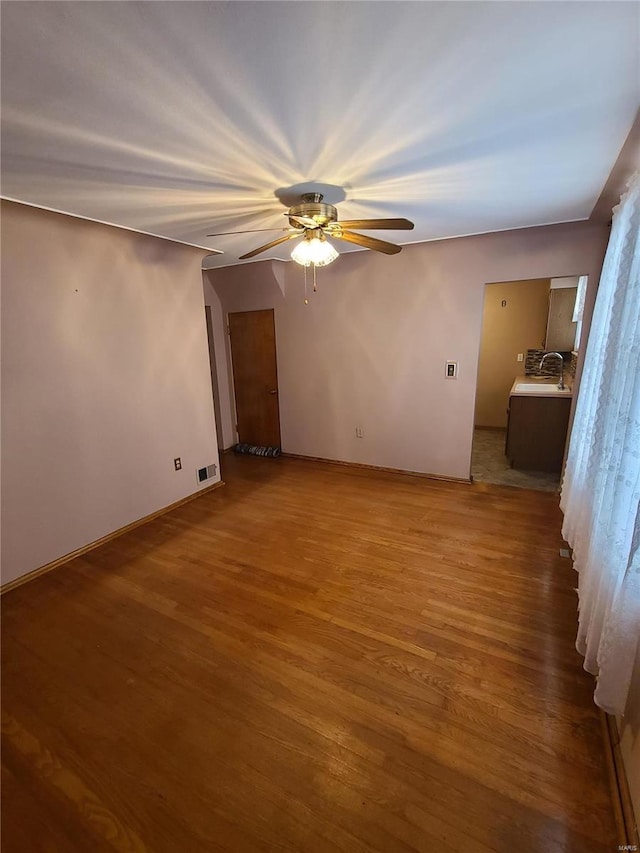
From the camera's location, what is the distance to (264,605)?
2314mm

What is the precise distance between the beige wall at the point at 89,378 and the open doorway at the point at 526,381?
3194 millimetres

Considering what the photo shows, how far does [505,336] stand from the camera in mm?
5758

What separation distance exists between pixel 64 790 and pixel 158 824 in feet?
1.35

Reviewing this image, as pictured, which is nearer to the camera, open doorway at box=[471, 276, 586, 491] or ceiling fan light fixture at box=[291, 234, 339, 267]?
ceiling fan light fixture at box=[291, 234, 339, 267]

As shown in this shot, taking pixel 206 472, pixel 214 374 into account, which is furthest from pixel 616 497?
pixel 214 374

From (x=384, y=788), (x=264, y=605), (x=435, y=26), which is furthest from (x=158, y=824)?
(x=435, y=26)

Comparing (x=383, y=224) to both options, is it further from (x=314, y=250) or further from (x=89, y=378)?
(x=89, y=378)

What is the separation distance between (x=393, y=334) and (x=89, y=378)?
2.90 m

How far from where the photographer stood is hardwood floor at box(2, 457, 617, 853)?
1.28 metres

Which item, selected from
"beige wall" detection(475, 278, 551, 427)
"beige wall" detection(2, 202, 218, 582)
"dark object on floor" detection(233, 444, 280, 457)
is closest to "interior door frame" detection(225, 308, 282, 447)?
"dark object on floor" detection(233, 444, 280, 457)

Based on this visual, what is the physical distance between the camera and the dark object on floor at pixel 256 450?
203 inches

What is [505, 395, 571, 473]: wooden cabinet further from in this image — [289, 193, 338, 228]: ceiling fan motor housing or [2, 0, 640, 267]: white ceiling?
[289, 193, 338, 228]: ceiling fan motor housing

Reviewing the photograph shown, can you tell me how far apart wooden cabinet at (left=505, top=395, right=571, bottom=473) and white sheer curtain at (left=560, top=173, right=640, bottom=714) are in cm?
189

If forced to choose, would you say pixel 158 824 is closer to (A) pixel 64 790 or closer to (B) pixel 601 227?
(A) pixel 64 790
